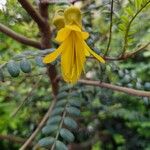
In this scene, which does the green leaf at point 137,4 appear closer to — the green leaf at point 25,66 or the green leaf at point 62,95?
the green leaf at point 25,66

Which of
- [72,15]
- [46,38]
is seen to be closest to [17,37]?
[46,38]

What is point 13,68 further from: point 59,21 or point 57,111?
point 57,111

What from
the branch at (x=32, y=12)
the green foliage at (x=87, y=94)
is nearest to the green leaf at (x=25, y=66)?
the green foliage at (x=87, y=94)

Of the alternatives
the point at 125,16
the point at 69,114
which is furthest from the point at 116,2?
the point at 69,114

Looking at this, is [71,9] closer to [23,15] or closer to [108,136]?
[23,15]

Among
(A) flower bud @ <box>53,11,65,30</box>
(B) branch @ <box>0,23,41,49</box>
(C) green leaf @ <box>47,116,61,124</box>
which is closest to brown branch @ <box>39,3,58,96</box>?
(B) branch @ <box>0,23,41,49</box>
